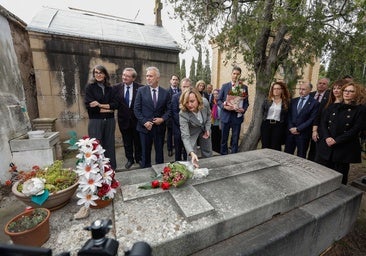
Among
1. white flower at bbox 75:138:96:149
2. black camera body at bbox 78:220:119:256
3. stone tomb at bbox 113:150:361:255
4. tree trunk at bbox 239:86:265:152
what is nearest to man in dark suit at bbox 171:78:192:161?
stone tomb at bbox 113:150:361:255

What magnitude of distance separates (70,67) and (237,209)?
218 inches

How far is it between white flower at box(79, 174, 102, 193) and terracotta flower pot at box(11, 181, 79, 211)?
0.28 meters

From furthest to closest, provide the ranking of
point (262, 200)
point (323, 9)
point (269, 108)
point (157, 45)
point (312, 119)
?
point (157, 45)
point (269, 108)
point (312, 119)
point (323, 9)
point (262, 200)

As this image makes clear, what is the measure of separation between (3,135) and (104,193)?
3.04 m

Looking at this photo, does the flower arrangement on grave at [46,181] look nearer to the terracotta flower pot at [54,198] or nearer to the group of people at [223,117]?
the terracotta flower pot at [54,198]

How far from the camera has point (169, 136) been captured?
518 cm

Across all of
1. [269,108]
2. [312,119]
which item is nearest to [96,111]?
[269,108]

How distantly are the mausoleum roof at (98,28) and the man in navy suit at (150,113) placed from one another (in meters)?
2.80

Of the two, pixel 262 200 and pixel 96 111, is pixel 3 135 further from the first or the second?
pixel 262 200

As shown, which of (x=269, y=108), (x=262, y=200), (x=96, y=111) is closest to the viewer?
(x=262, y=200)

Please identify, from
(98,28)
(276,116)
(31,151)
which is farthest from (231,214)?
(98,28)

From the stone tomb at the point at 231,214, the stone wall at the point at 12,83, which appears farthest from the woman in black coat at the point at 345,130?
the stone wall at the point at 12,83

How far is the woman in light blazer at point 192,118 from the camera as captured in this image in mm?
3014

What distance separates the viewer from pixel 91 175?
173 centimetres
